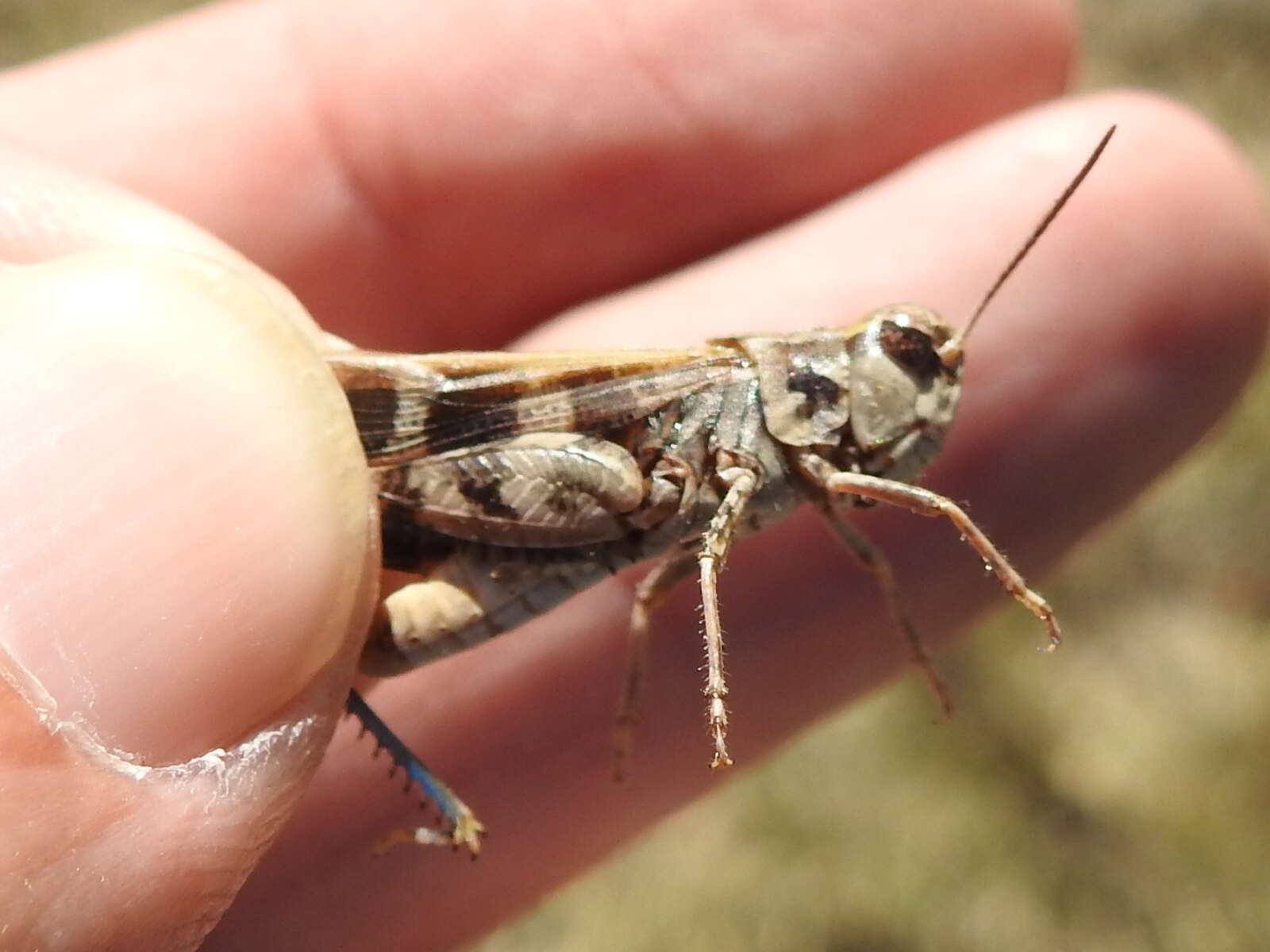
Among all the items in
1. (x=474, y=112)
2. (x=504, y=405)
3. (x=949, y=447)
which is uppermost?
(x=474, y=112)

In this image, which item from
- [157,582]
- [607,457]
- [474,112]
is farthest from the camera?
[474,112]

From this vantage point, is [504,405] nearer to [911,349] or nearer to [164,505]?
[164,505]

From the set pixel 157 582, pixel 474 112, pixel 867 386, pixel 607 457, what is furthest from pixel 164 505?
pixel 474 112

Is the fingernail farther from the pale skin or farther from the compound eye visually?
the pale skin

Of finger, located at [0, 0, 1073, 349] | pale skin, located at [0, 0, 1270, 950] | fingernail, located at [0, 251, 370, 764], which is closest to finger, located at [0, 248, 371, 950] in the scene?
fingernail, located at [0, 251, 370, 764]

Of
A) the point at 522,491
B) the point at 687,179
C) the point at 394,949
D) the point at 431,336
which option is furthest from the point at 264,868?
the point at 687,179

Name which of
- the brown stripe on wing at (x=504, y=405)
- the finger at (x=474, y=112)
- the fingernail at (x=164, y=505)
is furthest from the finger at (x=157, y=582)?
the finger at (x=474, y=112)

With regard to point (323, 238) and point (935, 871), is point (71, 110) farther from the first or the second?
point (935, 871)
